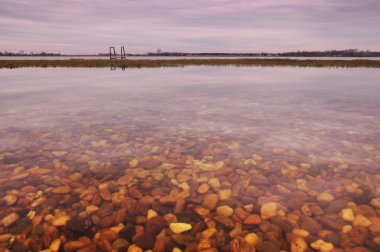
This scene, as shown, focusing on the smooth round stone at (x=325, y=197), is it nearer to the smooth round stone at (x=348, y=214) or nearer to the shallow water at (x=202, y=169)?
the shallow water at (x=202, y=169)

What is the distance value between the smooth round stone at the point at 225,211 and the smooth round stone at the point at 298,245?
971 millimetres

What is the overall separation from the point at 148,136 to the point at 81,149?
1857 millimetres

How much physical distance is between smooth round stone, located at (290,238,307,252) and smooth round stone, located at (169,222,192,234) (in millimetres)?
1356

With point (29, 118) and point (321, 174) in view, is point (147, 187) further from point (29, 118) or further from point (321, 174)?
point (29, 118)

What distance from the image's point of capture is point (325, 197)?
14.9 ft

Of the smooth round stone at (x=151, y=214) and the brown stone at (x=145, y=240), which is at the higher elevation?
the smooth round stone at (x=151, y=214)

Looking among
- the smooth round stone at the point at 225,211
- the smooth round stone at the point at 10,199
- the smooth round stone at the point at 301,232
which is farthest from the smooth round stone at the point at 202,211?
the smooth round stone at the point at 10,199

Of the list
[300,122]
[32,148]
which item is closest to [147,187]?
[32,148]

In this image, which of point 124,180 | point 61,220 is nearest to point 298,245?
point 124,180

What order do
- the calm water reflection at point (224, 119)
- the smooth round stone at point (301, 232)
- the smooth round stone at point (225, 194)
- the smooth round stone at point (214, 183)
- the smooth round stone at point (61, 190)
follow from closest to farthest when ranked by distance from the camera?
the smooth round stone at point (301, 232)
the smooth round stone at point (225, 194)
the smooth round stone at point (61, 190)
the smooth round stone at point (214, 183)
the calm water reflection at point (224, 119)

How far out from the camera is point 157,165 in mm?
5832

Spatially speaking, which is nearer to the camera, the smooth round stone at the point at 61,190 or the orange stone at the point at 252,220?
the orange stone at the point at 252,220

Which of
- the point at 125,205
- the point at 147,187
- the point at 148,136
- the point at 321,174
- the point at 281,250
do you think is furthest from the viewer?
the point at 148,136

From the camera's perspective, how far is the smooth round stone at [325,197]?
444cm
